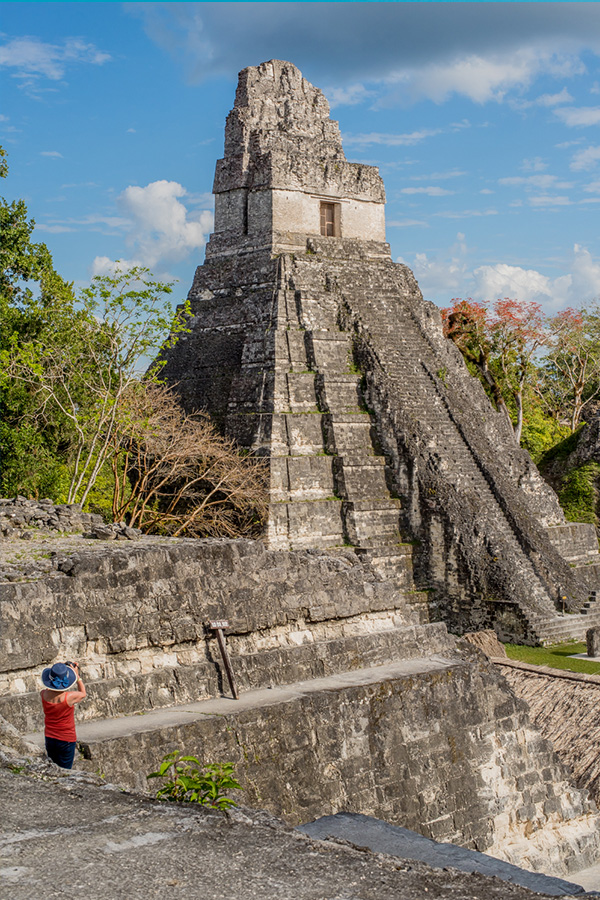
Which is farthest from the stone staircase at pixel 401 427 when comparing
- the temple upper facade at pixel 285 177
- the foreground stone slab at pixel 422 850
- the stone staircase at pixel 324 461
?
the foreground stone slab at pixel 422 850

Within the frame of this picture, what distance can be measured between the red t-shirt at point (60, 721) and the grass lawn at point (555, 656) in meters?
10.4

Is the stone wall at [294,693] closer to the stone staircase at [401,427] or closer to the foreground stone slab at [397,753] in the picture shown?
the foreground stone slab at [397,753]

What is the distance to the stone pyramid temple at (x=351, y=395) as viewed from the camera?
18188mm

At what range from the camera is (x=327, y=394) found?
18.9 metres

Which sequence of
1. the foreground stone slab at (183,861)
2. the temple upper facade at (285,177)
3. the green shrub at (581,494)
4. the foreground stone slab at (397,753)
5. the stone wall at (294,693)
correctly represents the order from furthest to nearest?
the green shrub at (581,494) → the temple upper facade at (285,177) → the stone wall at (294,693) → the foreground stone slab at (397,753) → the foreground stone slab at (183,861)

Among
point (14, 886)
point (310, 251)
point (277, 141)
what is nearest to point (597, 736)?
point (14, 886)

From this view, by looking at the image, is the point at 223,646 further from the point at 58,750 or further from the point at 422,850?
the point at 422,850

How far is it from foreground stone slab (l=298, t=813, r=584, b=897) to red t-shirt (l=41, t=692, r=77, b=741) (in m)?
1.75

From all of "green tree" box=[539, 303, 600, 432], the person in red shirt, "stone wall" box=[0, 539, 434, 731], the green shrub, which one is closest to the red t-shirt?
the person in red shirt

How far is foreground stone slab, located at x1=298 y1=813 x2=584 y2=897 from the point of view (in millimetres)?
5398

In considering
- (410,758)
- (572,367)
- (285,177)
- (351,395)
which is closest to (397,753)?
(410,758)

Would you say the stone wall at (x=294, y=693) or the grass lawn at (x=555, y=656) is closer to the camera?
the stone wall at (x=294, y=693)

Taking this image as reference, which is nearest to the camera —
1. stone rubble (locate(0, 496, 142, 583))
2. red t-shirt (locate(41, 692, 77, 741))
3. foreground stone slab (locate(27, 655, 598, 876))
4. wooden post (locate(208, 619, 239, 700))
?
red t-shirt (locate(41, 692, 77, 741))

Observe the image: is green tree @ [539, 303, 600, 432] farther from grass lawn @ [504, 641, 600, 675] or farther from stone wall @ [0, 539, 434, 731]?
stone wall @ [0, 539, 434, 731]
